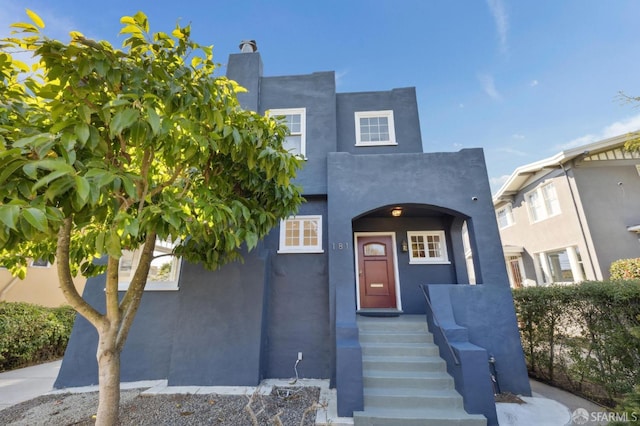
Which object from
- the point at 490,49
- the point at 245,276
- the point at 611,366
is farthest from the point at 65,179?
the point at 490,49

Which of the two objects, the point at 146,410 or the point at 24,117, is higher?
the point at 24,117

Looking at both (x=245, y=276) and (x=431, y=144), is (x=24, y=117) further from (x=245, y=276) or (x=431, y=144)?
(x=431, y=144)

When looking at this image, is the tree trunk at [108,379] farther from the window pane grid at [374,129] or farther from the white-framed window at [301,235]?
the window pane grid at [374,129]

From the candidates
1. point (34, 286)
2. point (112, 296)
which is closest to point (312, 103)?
point (112, 296)

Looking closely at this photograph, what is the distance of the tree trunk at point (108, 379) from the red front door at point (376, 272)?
541cm

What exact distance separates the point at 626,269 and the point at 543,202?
4.56 meters

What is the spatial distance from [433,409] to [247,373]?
3662 millimetres

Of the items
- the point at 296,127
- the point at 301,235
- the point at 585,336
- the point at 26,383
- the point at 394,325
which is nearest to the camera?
the point at 585,336

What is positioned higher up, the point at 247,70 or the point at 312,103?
the point at 247,70

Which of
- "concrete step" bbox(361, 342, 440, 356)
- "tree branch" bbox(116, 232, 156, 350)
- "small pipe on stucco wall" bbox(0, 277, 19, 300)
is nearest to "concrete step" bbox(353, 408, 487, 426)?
"concrete step" bbox(361, 342, 440, 356)

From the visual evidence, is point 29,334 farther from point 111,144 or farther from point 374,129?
point 374,129

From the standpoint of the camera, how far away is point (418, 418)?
151 inches

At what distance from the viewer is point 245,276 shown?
605 cm

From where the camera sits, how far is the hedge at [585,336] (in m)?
4.34
